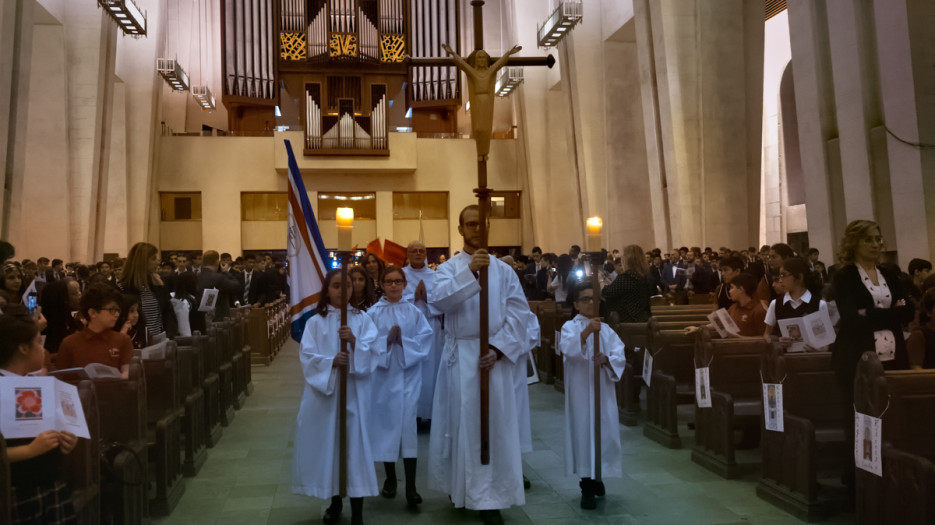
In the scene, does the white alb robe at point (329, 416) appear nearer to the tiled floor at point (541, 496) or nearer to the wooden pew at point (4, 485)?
the tiled floor at point (541, 496)

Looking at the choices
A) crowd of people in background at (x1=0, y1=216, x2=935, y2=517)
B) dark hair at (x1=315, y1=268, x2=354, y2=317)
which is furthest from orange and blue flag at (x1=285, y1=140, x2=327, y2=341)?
crowd of people in background at (x1=0, y1=216, x2=935, y2=517)

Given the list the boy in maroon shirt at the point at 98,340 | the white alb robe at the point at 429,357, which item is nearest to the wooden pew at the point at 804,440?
the white alb robe at the point at 429,357

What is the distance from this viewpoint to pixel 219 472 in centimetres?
641

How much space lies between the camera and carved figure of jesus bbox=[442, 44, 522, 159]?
477 centimetres

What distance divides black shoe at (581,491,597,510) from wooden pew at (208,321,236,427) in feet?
13.8

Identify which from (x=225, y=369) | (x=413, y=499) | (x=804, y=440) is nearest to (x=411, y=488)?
(x=413, y=499)

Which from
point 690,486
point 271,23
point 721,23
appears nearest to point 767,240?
point 721,23

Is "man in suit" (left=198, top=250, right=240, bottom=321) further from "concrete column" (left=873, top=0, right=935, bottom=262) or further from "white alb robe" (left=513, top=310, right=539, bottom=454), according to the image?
"concrete column" (left=873, top=0, right=935, bottom=262)

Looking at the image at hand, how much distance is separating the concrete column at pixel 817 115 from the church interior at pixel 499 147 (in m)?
0.03

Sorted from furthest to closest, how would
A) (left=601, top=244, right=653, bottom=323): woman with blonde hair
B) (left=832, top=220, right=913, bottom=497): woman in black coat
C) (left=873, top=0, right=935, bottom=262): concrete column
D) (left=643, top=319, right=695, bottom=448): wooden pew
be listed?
1. (left=873, top=0, right=935, bottom=262): concrete column
2. (left=601, top=244, right=653, bottom=323): woman with blonde hair
3. (left=643, top=319, right=695, bottom=448): wooden pew
4. (left=832, top=220, right=913, bottom=497): woman in black coat

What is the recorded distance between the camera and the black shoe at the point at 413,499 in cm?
533

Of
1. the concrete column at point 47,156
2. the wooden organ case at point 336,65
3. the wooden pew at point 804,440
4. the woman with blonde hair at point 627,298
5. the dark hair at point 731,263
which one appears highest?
the wooden organ case at point 336,65

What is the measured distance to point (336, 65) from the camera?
→ 26.9 meters

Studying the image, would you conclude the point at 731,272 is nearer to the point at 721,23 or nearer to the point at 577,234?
the point at 721,23
